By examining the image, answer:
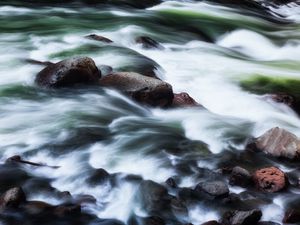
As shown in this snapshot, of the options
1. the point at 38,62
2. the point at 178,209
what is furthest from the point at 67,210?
the point at 38,62

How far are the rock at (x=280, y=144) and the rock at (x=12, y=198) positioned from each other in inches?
118

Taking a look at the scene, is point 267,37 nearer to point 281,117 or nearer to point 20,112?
point 281,117

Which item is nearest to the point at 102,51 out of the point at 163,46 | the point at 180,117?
the point at 163,46

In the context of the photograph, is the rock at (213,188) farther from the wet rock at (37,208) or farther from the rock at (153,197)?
the wet rock at (37,208)

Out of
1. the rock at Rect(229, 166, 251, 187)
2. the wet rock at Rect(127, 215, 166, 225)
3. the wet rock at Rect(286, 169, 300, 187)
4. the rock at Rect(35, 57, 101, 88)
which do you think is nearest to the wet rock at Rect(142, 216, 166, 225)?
the wet rock at Rect(127, 215, 166, 225)

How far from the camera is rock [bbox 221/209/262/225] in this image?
5.23 m

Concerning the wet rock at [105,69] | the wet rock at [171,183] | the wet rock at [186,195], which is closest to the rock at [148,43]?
the wet rock at [105,69]

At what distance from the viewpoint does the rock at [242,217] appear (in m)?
5.23

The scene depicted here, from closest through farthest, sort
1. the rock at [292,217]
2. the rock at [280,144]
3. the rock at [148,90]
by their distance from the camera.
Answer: the rock at [292,217]
the rock at [280,144]
the rock at [148,90]

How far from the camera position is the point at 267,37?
14461 millimetres

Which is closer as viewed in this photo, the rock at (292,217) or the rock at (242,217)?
the rock at (242,217)

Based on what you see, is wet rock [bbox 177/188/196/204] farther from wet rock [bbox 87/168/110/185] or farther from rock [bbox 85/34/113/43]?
rock [bbox 85/34/113/43]

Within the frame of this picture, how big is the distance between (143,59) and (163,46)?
178 cm

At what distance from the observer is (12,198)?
5.37 m
